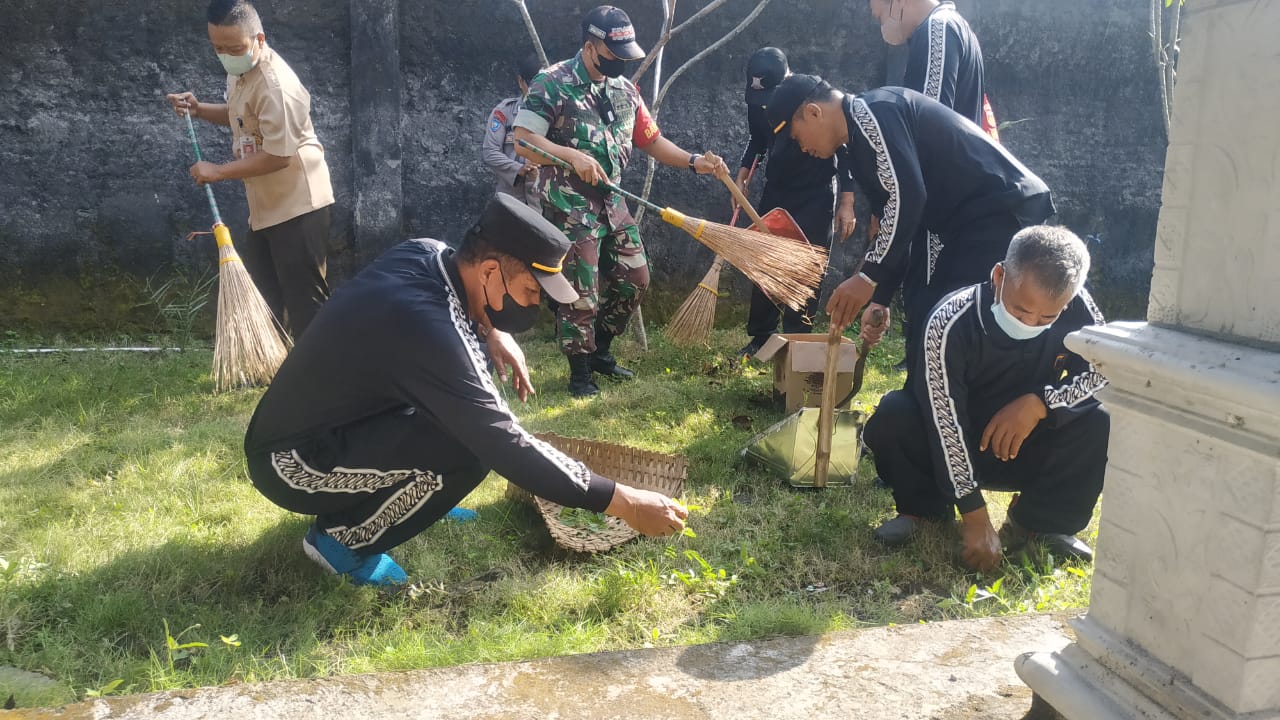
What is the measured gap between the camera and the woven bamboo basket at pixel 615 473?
3209mm

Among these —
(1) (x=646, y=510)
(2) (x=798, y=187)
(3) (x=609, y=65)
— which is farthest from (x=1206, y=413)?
(2) (x=798, y=187)

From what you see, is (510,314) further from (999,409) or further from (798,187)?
(798,187)

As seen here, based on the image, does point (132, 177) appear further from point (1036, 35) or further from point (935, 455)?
point (1036, 35)

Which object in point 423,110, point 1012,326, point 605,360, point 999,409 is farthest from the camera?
point 423,110

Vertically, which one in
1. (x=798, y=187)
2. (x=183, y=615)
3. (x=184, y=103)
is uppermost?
(x=184, y=103)

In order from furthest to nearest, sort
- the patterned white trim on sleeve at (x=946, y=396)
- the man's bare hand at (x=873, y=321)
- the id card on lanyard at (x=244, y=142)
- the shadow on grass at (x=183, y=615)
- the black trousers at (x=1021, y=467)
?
1. the id card on lanyard at (x=244, y=142)
2. the man's bare hand at (x=873, y=321)
3. the black trousers at (x=1021, y=467)
4. the patterned white trim on sleeve at (x=946, y=396)
5. the shadow on grass at (x=183, y=615)

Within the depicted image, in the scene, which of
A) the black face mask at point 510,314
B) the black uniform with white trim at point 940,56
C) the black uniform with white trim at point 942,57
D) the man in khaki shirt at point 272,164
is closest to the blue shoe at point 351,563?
A: the black face mask at point 510,314

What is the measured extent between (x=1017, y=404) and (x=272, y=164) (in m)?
3.55

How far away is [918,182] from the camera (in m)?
3.71

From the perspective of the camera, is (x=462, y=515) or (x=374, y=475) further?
(x=462, y=515)

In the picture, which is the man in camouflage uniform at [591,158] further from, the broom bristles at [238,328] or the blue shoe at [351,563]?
the blue shoe at [351,563]

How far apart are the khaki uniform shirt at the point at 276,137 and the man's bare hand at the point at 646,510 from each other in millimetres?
2957

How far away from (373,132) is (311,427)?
4.03 metres

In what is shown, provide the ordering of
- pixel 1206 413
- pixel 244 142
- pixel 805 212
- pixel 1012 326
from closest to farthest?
pixel 1206 413 → pixel 1012 326 → pixel 244 142 → pixel 805 212
